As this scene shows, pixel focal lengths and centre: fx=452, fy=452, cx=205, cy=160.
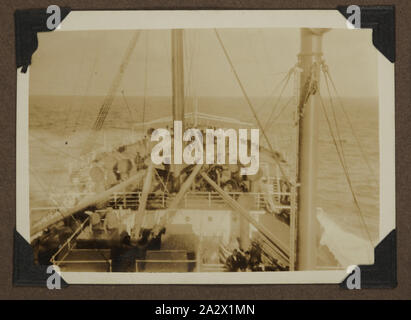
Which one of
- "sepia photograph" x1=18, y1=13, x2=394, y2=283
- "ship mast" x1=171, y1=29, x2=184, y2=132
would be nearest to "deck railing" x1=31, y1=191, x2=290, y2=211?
"sepia photograph" x1=18, y1=13, x2=394, y2=283

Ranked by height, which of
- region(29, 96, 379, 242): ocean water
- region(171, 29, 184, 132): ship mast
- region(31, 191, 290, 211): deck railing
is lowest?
region(31, 191, 290, 211): deck railing

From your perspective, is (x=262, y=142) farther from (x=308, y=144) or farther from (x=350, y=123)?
(x=350, y=123)

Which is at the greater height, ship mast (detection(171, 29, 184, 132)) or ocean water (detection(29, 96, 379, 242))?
ship mast (detection(171, 29, 184, 132))

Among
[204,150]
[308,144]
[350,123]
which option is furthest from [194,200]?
[350,123]

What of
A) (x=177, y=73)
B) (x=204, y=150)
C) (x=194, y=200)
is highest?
(x=177, y=73)

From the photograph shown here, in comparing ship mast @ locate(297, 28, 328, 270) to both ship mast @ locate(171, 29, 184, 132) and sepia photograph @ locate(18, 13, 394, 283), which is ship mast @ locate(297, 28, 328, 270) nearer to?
sepia photograph @ locate(18, 13, 394, 283)

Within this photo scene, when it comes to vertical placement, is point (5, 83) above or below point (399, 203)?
above
